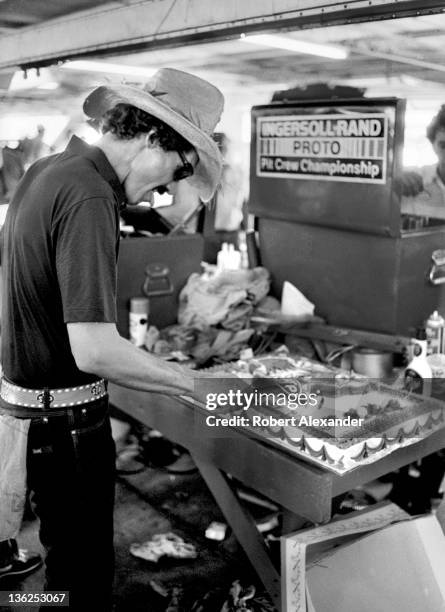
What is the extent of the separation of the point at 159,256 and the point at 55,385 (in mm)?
1598

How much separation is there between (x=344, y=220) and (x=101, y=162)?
1482 mm

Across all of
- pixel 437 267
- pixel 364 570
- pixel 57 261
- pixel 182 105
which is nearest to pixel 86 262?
pixel 57 261

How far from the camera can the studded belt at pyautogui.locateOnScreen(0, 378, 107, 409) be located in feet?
5.81

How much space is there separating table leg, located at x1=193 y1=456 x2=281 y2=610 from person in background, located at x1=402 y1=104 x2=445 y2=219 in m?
1.30

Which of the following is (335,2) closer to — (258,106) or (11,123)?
(258,106)

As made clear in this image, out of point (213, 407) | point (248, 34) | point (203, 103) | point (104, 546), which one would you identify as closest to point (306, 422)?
point (213, 407)

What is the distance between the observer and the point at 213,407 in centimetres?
→ 223

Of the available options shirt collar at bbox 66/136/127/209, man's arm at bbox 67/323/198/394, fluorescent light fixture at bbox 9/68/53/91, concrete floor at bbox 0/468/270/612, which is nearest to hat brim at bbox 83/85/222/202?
shirt collar at bbox 66/136/127/209

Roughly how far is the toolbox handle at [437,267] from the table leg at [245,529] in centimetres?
120

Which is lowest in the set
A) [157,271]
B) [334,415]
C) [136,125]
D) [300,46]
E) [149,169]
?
[334,415]

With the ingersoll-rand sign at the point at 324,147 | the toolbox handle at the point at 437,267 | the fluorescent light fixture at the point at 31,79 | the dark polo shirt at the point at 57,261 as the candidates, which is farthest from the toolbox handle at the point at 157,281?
the dark polo shirt at the point at 57,261

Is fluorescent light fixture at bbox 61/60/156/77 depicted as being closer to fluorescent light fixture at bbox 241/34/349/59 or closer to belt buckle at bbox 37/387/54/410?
fluorescent light fixture at bbox 241/34/349/59

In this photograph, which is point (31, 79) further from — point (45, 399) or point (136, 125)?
point (45, 399)

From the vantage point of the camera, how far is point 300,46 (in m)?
3.26
